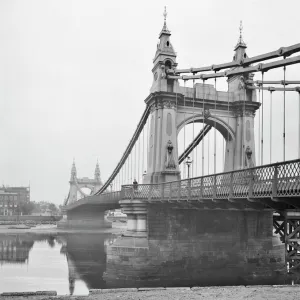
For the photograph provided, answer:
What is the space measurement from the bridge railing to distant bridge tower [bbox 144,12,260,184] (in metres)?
4.13

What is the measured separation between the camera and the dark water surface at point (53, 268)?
22328 millimetres

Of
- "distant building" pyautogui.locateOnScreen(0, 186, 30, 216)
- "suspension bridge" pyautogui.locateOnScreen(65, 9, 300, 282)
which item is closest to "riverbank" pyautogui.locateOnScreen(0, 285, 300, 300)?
"suspension bridge" pyautogui.locateOnScreen(65, 9, 300, 282)

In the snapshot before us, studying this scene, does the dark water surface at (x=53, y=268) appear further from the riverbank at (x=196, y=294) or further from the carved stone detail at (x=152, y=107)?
the carved stone detail at (x=152, y=107)

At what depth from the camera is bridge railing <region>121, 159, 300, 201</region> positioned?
42.2 feet

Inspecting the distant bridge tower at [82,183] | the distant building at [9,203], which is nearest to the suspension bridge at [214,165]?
the distant bridge tower at [82,183]

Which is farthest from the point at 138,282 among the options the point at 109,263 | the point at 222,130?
→ the point at 222,130

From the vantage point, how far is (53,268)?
2925 cm

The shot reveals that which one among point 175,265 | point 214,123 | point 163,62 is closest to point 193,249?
point 175,265

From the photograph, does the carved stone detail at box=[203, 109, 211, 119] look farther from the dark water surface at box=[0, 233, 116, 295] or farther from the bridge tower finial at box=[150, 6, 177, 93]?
the dark water surface at box=[0, 233, 116, 295]

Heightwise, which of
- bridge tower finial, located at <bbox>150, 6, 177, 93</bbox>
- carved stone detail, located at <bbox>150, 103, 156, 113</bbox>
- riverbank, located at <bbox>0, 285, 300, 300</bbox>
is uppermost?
bridge tower finial, located at <bbox>150, 6, 177, 93</bbox>

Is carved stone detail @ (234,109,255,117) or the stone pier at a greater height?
carved stone detail @ (234,109,255,117)

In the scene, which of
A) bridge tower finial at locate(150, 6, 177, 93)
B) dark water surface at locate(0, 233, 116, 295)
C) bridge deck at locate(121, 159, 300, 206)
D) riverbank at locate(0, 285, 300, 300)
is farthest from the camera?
bridge tower finial at locate(150, 6, 177, 93)

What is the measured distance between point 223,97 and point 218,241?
984cm

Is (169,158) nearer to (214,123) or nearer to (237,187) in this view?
(214,123)
